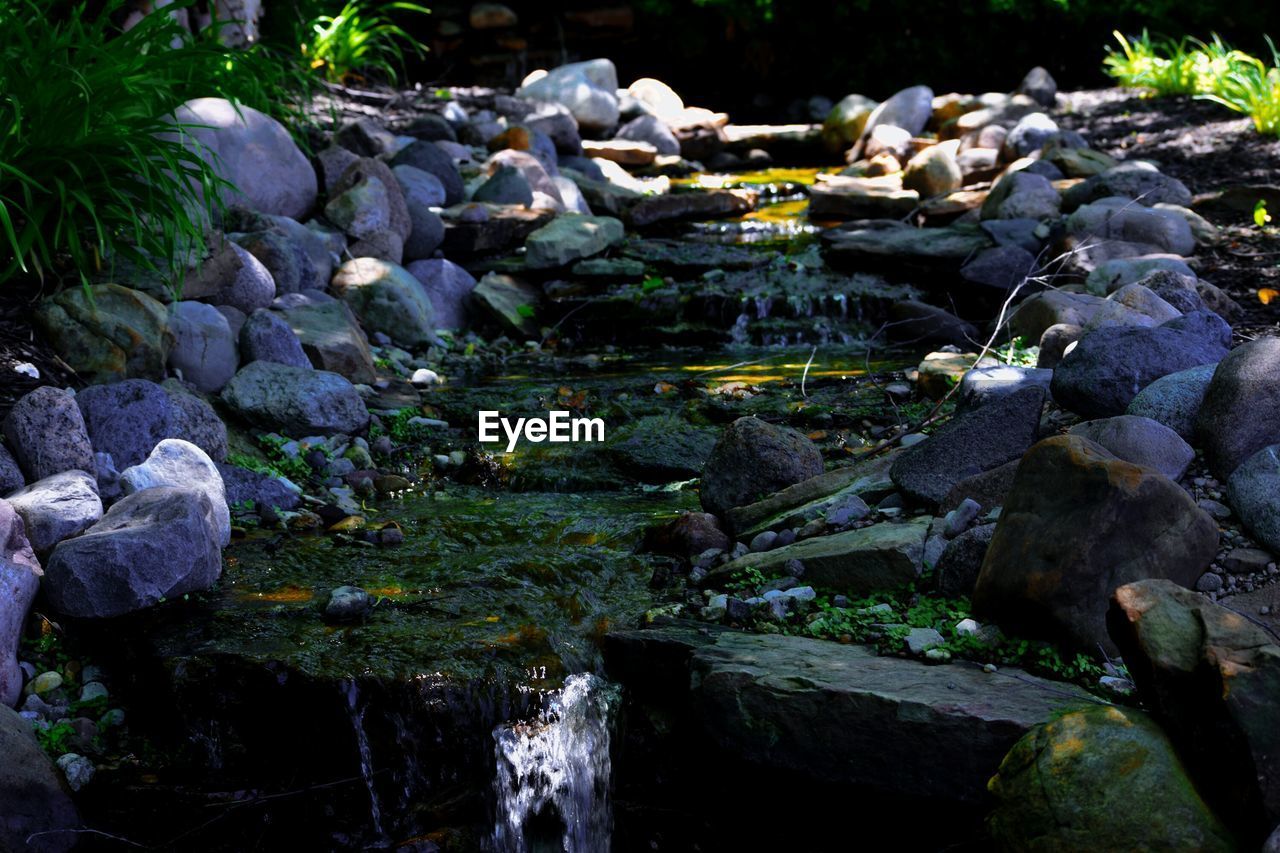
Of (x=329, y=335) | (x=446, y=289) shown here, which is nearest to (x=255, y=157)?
(x=446, y=289)

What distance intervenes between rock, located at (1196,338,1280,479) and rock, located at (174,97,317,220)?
15.8ft

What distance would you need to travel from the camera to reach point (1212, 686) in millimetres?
2344

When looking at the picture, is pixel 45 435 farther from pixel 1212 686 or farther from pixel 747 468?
pixel 1212 686

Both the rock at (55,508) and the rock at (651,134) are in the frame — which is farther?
the rock at (651,134)

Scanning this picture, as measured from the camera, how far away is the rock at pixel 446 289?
718 cm

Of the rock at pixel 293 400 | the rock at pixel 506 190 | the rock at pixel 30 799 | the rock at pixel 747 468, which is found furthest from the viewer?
the rock at pixel 506 190

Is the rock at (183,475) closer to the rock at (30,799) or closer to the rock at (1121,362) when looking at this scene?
the rock at (30,799)

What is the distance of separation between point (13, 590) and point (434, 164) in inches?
215

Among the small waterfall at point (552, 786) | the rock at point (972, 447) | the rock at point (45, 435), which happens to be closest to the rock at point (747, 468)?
the rock at point (972, 447)

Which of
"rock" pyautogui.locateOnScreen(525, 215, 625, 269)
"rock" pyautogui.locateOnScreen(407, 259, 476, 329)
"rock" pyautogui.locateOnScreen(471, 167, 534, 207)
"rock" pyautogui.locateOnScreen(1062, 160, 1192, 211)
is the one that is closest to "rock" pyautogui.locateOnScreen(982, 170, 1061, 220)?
"rock" pyautogui.locateOnScreen(1062, 160, 1192, 211)

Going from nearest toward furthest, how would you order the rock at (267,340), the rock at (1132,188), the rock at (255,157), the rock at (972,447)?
the rock at (972,447)
the rock at (267,340)
the rock at (255,157)
the rock at (1132,188)

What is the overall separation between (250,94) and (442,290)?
158 centimetres

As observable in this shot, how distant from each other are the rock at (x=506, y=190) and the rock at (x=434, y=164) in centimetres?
17

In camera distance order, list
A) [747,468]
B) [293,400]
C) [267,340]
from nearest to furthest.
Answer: [747,468], [293,400], [267,340]
